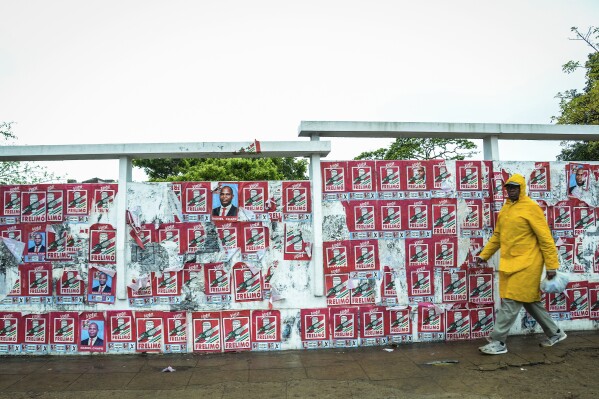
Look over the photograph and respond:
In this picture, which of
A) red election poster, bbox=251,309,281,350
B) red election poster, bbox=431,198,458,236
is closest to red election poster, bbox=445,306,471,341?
red election poster, bbox=431,198,458,236

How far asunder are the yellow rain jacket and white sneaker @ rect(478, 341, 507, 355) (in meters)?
0.49

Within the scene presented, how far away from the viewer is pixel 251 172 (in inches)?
944

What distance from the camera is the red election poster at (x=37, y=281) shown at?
4.80 m

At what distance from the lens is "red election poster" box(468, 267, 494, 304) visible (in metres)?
5.10

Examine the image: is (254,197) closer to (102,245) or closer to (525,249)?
(102,245)

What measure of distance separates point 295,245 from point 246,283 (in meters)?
0.67

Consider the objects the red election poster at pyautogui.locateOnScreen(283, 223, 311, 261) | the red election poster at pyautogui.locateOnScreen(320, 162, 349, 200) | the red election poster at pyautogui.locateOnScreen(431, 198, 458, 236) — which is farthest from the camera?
the red election poster at pyautogui.locateOnScreen(431, 198, 458, 236)

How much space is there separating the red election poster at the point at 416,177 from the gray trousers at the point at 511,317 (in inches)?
57.6

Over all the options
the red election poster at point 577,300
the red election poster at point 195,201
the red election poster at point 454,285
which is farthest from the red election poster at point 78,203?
the red election poster at point 577,300

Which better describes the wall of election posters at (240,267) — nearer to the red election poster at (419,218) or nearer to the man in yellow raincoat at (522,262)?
the red election poster at (419,218)

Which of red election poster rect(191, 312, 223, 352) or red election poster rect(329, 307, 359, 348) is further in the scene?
red election poster rect(329, 307, 359, 348)

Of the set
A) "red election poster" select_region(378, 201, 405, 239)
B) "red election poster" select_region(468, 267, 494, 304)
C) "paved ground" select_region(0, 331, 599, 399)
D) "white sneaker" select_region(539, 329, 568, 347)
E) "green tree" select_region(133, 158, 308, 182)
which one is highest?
"green tree" select_region(133, 158, 308, 182)

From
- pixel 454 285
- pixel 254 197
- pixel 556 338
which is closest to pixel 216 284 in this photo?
pixel 254 197

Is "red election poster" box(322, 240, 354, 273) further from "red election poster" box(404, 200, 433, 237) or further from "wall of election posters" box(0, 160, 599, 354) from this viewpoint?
"red election poster" box(404, 200, 433, 237)
